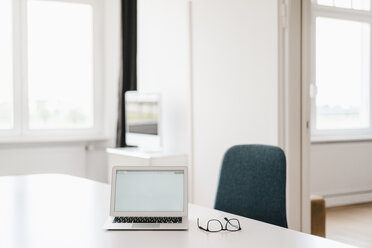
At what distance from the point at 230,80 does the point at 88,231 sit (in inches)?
102

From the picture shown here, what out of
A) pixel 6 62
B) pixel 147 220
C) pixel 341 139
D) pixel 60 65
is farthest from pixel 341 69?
pixel 147 220

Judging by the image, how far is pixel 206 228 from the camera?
73.2 inches

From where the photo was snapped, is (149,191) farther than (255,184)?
No

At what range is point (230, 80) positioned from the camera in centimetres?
421

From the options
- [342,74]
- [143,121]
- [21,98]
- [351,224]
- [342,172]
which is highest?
[342,74]

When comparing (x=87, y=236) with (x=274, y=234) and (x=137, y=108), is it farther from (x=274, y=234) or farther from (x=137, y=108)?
(x=137, y=108)

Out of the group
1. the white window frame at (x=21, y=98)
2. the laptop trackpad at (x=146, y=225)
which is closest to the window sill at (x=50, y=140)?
the white window frame at (x=21, y=98)

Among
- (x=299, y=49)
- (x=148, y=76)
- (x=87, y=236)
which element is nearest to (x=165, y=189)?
(x=87, y=236)

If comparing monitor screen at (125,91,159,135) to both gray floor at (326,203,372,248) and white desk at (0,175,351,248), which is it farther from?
white desk at (0,175,351,248)

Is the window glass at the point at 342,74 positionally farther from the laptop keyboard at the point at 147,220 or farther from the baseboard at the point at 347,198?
the laptop keyboard at the point at 147,220

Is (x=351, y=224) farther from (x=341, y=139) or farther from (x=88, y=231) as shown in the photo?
(x=88, y=231)

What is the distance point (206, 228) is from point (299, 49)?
7.50ft

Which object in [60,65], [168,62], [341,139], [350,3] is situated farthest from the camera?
[350,3]

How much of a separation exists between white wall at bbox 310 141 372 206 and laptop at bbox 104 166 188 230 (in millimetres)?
3878
